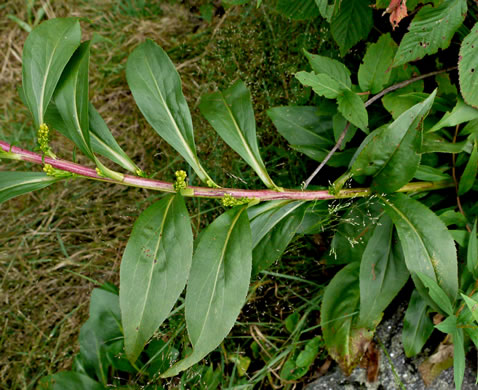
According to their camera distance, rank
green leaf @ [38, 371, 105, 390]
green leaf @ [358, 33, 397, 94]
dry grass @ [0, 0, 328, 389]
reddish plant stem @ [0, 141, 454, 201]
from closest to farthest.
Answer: reddish plant stem @ [0, 141, 454, 201]
green leaf @ [358, 33, 397, 94]
green leaf @ [38, 371, 105, 390]
dry grass @ [0, 0, 328, 389]

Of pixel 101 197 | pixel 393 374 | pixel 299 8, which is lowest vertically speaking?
pixel 393 374


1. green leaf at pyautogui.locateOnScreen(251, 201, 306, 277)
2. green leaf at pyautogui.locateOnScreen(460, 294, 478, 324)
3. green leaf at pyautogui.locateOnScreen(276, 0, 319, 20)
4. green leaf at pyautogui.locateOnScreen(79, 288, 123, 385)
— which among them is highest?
green leaf at pyautogui.locateOnScreen(276, 0, 319, 20)

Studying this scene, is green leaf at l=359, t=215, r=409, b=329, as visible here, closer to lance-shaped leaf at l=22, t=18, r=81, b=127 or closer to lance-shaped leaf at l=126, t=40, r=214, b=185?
lance-shaped leaf at l=126, t=40, r=214, b=185

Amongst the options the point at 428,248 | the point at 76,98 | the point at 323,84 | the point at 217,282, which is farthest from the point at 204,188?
the point at 428,248

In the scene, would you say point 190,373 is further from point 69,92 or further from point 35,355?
point 69,92

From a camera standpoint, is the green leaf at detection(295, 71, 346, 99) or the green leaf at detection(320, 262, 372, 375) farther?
the green leaf at detection(320, 262, 372, 375)

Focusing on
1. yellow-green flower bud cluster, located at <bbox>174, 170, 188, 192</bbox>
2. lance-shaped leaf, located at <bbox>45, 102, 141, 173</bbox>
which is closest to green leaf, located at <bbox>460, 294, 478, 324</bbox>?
yellow-green flower bud cluster, located at <bbox>174, 170, 188, 192</bbox>

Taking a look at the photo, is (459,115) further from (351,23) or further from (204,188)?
(204,188)
